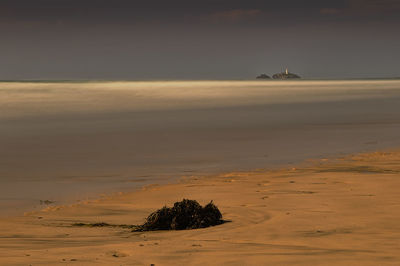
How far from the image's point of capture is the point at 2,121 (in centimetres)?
2725

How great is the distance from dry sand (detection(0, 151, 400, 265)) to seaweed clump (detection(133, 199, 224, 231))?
179mm

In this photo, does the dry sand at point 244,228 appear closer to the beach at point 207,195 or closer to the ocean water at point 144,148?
the beach at point 207,195

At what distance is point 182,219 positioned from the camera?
7023 millimetres

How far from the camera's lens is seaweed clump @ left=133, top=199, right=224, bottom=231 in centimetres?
694

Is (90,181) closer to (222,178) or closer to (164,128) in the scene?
(222,178)

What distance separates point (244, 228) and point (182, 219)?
705 millimetres

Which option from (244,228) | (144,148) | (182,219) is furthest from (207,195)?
(144,148)

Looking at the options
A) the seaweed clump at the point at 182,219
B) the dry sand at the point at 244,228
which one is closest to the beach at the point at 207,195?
the dry sand at the point at 244,228

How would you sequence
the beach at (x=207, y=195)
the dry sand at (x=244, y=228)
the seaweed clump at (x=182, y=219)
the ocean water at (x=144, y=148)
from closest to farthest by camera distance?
the dry sand at (x=244, y=228), the beach at (x=207, y=195), the seaweed clump at (x=182, y=219), the ocean water at (x=144, y=148)

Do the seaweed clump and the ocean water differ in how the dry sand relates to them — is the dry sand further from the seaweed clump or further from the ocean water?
the ocean water

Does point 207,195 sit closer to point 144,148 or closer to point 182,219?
point 182,219

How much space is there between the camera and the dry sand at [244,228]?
17.5ft

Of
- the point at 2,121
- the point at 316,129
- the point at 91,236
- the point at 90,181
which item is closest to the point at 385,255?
the point at 91,236

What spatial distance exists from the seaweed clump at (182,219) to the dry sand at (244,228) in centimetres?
18
